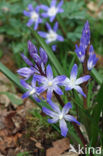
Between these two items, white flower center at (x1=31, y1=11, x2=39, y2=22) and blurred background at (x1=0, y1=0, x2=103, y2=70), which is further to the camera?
white flower center at (x1=31, y1=11, x2=39, y2=22)

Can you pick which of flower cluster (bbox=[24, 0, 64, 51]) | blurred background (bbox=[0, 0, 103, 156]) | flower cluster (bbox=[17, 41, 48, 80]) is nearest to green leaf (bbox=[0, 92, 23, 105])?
blurred background (bbox=[0, 0, 103, 156])

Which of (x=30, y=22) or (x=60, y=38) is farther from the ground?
(x=30, y=22)

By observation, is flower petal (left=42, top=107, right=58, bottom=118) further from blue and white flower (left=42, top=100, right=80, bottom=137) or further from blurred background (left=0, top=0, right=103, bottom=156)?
blurred background (left=0, top=0, right=103, bottom=156)

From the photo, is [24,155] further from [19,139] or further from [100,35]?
[100,35]

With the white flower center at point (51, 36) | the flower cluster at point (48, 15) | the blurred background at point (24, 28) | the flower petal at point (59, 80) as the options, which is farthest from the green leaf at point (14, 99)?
the flower petal at point (59, 80)

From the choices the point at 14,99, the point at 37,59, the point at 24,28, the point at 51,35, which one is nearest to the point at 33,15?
the point at 24,28

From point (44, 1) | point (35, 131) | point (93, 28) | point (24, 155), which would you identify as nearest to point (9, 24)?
point (44, 1)

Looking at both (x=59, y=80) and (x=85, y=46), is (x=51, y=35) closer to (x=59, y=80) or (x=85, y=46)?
(x=85, y=46)

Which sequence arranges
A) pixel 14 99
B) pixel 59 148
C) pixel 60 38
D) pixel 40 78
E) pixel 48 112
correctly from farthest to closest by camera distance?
1. pixel 60 38
2. pixel 14 99
3. pixel 59 148
4. pixel 48 112
5. pixel 40 78
